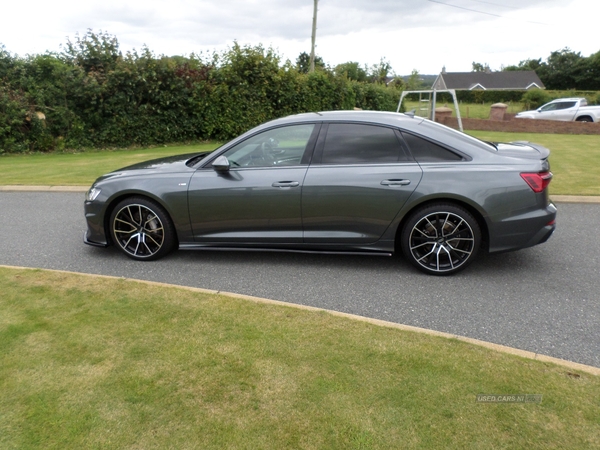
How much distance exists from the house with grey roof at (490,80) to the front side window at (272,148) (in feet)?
228

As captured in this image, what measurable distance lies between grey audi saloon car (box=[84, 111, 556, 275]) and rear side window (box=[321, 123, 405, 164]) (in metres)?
0.01

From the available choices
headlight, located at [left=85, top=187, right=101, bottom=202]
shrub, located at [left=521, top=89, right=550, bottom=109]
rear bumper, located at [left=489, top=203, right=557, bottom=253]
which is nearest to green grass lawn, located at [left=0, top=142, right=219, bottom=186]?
headlight, located at [left=85, top=187, right=101, bottom=202]

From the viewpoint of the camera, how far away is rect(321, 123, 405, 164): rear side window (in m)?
4.75

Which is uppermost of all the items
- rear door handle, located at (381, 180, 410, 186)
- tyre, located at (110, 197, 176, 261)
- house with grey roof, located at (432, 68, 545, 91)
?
house with grey roof, located at (432, 68, 545, 91)

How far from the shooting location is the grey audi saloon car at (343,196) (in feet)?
14.8

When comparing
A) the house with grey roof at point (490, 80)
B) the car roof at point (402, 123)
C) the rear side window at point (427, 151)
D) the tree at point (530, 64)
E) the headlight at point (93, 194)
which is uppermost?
the tree at point (530, 64)

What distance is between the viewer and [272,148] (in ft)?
16.5

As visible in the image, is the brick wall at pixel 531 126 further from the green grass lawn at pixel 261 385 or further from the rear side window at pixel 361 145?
the green grass lawn at pixel 261 385

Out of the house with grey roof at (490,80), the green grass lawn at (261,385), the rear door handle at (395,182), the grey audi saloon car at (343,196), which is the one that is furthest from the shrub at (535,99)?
the house with grey roof at (490,80)

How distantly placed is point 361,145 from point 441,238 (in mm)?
1205

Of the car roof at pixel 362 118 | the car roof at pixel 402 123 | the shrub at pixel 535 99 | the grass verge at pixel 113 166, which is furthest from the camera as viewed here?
the shrub at pixel 535 99

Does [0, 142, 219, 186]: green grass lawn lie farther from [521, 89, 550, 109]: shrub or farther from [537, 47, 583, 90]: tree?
[537, 47, 583, 90]: tree

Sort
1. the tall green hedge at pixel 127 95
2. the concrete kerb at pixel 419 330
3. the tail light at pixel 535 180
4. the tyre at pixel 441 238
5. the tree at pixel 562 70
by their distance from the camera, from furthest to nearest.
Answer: the tree at pixel 562 70 → the tall green hedge at pixel 127 95 → the tyre at pixel 441 238 → the tail light at pixel 535 180 → the concrete kerb at pixel 419 330

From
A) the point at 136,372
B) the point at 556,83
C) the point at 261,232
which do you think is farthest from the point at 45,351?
the point at 556,83
